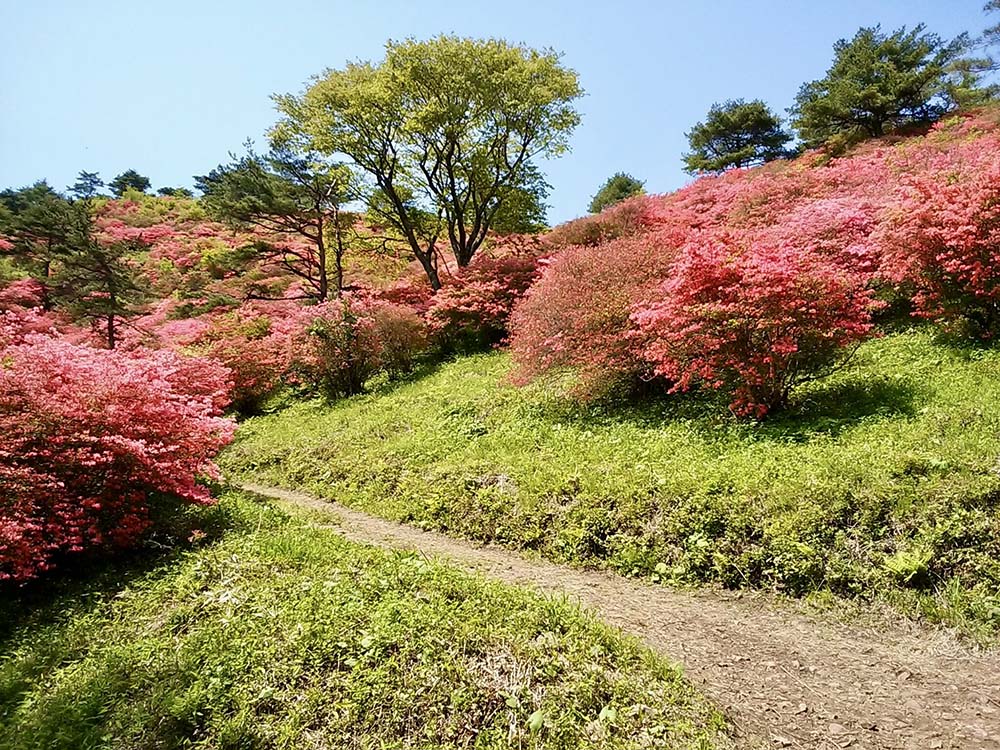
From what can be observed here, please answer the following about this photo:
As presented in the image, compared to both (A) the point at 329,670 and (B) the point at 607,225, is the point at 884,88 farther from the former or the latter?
(A) the point at 329,670

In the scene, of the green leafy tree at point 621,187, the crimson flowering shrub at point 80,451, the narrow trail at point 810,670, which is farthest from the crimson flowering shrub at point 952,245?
the green leafy tree at point 621,187

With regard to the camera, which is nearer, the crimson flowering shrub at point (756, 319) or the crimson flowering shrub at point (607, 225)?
the crimson flowering shrub at point (756, 319)

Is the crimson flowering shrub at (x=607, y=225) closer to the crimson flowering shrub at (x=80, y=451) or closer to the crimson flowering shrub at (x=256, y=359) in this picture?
the crimson flowering shrub at (x=256, y=359)

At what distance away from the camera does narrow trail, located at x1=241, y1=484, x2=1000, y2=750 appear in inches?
135

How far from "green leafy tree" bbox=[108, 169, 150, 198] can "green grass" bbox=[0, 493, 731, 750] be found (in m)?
59.8

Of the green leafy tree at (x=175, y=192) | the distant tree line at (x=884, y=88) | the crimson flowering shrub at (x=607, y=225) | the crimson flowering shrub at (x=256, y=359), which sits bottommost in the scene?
the crimson flowering shrub at (x=256, y=359)

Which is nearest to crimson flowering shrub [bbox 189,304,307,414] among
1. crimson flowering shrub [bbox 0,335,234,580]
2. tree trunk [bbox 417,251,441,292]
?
tree trunk [bbox 417,251,441,292]

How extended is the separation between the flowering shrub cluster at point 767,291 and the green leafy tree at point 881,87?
590 inches

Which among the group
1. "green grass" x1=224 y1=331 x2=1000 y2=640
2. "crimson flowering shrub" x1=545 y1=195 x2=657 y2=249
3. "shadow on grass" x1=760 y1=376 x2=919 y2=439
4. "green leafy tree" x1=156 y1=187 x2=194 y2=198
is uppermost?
"green leafy tree" x1=156 y1=187 x2=194 y2=198

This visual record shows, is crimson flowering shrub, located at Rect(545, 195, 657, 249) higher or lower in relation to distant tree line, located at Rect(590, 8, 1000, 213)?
lower

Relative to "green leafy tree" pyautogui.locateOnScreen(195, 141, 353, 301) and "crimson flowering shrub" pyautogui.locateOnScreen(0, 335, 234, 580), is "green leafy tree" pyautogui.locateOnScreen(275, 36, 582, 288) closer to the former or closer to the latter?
"green leafy tree" pyautogui.locateOnScreen(195, 141, 353, 301)

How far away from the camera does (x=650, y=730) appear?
11.2 ft

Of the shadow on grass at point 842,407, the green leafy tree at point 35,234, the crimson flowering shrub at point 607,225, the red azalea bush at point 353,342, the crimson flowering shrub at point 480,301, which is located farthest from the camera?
the green leafy tree at point 35,234

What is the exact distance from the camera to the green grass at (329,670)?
140 inches
